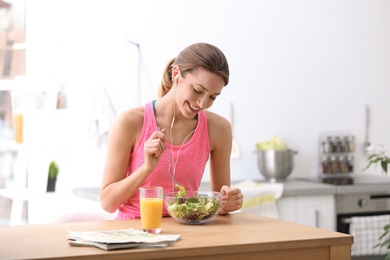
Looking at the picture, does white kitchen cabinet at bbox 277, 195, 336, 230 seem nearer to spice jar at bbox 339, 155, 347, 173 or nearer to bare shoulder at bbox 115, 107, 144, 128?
spice jar at bbox 339, 155, 347, 173

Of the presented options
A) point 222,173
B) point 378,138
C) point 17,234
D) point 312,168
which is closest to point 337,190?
point 312,168

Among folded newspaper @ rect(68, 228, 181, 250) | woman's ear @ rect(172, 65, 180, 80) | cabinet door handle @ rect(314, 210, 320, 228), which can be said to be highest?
woman's ear @ rect(172, 65, 180, 80)

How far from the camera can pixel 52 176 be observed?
12.5 ft

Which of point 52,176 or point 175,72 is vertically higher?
point 175,72

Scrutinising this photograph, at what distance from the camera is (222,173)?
→ 2426mm

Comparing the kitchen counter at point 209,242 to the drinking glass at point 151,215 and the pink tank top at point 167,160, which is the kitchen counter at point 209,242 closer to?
the drinking glass at point 151,215

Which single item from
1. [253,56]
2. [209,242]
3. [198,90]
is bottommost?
[209,242]

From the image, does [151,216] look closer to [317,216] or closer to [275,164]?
[317,216]

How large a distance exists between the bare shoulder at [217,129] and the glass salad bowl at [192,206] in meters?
0.37

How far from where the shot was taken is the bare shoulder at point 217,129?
2389 millimetres

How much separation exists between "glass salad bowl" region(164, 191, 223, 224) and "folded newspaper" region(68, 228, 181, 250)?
21 cm

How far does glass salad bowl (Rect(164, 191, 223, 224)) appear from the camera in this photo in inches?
79.0

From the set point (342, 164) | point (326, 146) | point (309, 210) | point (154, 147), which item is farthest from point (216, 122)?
point (342, 164)

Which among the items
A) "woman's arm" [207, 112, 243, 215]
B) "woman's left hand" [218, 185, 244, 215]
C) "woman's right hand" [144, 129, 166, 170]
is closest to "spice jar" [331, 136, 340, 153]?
"woman's arm" [207, 112, 243, 215]
